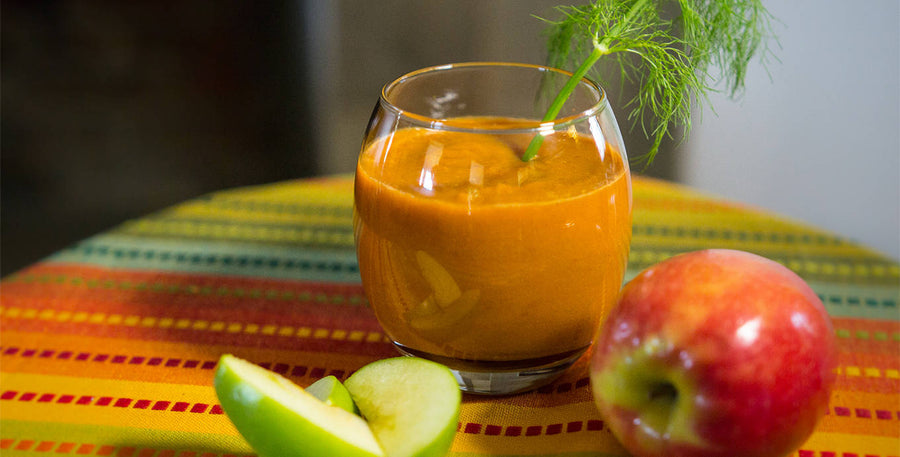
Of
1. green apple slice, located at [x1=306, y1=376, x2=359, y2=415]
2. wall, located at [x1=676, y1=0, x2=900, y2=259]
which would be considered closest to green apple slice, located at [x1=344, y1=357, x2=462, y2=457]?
green apple slice, located at [x1=306, y1=376, x2=359, y2=415]

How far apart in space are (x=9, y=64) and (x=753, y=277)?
307cm

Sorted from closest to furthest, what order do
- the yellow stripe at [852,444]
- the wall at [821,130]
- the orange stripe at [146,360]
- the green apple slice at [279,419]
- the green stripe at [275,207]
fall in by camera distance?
the green apple slice at [279,419] → the yellow stripe at [852,444] → the orange stripe at [146,360] → the green stripe at [275,207] → the wall at [821,130]

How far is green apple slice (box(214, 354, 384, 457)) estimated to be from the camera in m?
0.61

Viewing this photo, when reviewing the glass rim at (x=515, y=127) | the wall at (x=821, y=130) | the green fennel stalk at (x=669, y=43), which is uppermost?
the green fennel stalk at (x=669, y=43)

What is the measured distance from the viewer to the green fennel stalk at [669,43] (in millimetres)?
740

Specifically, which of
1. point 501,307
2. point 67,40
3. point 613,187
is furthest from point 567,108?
point 67,40

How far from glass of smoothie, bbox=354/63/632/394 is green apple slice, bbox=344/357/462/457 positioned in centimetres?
6

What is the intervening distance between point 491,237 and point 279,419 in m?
0.22

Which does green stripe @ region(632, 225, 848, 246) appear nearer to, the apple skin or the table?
the table

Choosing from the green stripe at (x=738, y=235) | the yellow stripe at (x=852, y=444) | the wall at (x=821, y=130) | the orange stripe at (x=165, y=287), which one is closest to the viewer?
the yellow stripe at (x=852, y=444)

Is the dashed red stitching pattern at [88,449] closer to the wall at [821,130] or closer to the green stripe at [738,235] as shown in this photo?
the green stripe at [738,235]

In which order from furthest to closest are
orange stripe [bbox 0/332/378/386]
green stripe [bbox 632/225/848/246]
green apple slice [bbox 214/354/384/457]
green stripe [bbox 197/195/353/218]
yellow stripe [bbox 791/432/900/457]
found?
green stripe [bbox 197/195/353/218] → green stripe [bbox 632/225/848/246] → orange stripe [bbox 0/332/378/386] → yellow stripe [bbox 791/432/900/457] → green apple slice [bbox 214/354/384/457]

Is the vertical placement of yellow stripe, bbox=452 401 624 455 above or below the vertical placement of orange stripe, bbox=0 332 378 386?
above

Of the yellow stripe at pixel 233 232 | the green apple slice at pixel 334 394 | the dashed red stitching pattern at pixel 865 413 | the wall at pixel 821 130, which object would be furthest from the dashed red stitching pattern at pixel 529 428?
the wall at pixel 821 130
